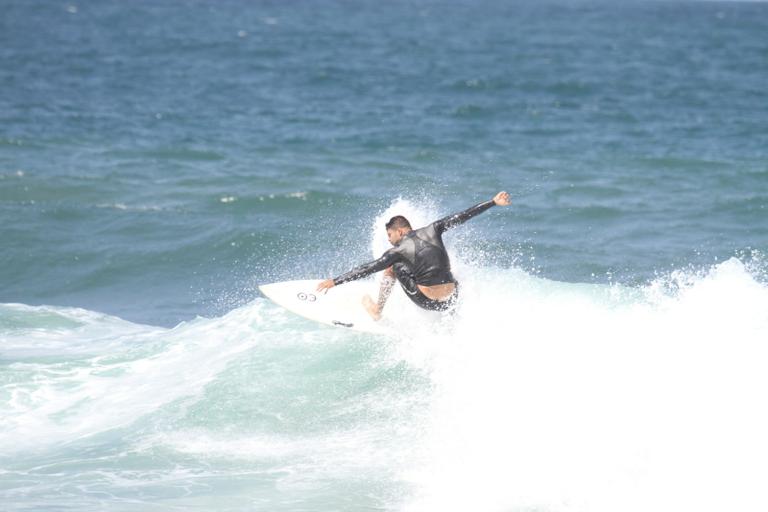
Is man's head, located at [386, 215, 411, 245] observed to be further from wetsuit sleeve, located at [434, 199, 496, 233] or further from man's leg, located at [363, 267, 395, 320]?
man's leg, located at [363, 267, 395, 320]

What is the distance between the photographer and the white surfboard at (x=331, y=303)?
1281 centimetres

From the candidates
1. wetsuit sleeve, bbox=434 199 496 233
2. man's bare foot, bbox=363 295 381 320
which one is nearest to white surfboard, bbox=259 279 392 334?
man's bare foot, bbox=363 295 381 320

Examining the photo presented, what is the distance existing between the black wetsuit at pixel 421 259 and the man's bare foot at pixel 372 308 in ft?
2.32

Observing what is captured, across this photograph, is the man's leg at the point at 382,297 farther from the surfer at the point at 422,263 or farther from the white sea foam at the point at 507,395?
the white sea foam at the point at 507,395

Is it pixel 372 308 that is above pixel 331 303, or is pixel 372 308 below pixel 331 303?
below

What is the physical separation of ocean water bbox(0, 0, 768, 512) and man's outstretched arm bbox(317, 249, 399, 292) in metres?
1.22

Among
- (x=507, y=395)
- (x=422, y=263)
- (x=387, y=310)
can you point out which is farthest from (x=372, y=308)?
(x=507, y=395)

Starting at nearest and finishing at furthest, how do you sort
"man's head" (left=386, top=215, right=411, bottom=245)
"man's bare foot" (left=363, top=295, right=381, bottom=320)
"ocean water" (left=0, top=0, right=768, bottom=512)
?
"ocean water" (left=0, top=0, right=768, bottom=512)
"man's head" (left=386, top=215, right=411, bottom=245)
"man's bare foot" (left=363, top=295, right=381, bottom=320)

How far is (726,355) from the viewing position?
11.3 meters

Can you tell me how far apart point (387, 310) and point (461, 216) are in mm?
1772

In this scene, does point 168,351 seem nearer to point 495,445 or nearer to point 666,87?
point 495,445

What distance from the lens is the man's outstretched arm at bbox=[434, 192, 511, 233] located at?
1162cm

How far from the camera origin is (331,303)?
1324cm

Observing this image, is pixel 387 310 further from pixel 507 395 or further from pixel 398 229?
pixel 507 395
